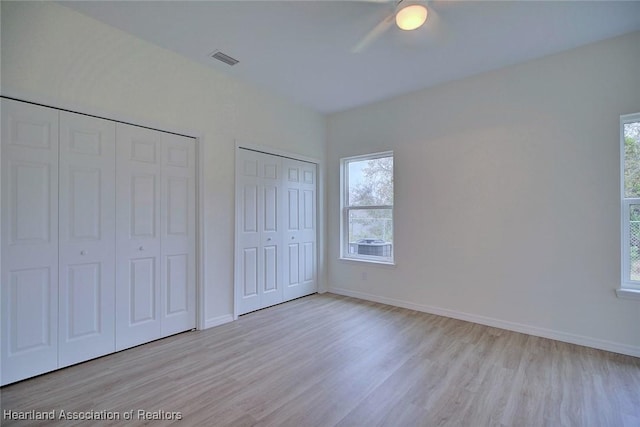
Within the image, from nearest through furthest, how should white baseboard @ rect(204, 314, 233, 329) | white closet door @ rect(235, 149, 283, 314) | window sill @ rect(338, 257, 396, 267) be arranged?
white baseboard @ rect(204, 314, 233, 329) → white closet door @ rect(235, 149, 283, 314) → window sill @ rect(338, 257, 396, 267)

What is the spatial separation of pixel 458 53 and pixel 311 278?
3.45 meters

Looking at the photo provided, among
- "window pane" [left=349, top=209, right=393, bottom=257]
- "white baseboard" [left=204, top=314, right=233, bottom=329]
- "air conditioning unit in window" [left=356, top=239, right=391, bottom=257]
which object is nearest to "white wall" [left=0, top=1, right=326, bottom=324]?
"white baseboard" [left=204, top=314, right=233, bottom=329]

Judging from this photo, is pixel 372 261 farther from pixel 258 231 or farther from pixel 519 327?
pixel 519 327

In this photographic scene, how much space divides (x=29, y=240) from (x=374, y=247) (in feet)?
12.1

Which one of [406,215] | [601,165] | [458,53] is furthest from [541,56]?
[406,215]

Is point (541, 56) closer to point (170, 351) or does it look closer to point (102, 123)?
point (102, 123)

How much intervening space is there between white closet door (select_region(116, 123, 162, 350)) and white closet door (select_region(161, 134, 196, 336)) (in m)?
0.06

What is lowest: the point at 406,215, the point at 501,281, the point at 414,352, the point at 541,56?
the point at 414,352

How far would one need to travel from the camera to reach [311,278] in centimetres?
459

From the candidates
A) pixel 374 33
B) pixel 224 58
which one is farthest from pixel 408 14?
pixel 224 58

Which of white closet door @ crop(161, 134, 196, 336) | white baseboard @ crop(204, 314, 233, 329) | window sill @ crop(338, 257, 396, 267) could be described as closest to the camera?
white closet door @ crop(161, 134, 196, 336)

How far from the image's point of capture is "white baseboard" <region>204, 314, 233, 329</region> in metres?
3.19

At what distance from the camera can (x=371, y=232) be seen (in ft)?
14.4

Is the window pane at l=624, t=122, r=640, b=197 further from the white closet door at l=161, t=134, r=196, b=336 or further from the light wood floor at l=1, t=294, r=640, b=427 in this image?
the white closet door at l=161, t=134, r=196, b=336
